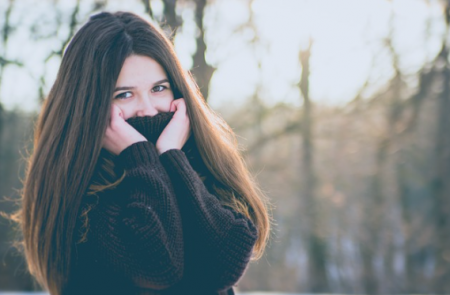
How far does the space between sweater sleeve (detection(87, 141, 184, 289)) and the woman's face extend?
0.20m

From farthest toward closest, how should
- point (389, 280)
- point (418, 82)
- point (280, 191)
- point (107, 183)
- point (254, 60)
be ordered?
point (389, 280) → point (280, 191) → point (418, 82) → point (254, 60) → point (107, 183)

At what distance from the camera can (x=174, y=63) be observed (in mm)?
1745

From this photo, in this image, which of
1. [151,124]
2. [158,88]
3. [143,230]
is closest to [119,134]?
[151,124]

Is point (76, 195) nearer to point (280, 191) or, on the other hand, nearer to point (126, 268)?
point (126, 268)

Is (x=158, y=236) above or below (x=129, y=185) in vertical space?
below

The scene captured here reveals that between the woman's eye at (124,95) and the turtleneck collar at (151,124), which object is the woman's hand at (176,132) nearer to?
the turtleneck collar at (151,124)

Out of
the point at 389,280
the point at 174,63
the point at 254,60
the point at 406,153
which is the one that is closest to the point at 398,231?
the point at 389,280

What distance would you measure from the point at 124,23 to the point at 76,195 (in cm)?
65

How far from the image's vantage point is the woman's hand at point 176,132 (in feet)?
5.34

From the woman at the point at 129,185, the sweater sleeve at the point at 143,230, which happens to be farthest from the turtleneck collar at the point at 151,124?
the sweater sleeve at the point at 143,230

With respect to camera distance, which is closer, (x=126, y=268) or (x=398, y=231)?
(x=126, y=268)

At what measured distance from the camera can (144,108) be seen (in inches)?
64.5

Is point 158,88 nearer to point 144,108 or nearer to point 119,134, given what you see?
point 144,108

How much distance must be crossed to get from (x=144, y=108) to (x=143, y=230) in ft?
1.51
